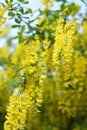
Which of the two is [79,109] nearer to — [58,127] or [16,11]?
[58,127]

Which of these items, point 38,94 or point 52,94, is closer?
point 38,94

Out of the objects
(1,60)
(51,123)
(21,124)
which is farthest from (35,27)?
(51,123)

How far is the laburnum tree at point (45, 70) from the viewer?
3510mm

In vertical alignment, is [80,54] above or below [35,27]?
below

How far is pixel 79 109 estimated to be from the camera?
5465 mm

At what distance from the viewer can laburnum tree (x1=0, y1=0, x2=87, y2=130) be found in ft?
11.5

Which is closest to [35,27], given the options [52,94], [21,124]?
[21,124]

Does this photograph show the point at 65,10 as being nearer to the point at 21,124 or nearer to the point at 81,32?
the point at 21,124

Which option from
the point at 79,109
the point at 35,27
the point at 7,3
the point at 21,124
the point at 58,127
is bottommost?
the point at 58,127

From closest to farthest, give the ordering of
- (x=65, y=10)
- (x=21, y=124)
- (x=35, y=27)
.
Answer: (x=21, y=124)
(x=65, y=10)
(x=35, y=27)

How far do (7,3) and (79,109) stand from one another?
221cm

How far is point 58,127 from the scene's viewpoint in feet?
18.8

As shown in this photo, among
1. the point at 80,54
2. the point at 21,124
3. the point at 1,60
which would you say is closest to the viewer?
the point at 21,124

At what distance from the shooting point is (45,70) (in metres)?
Result: 3.87
